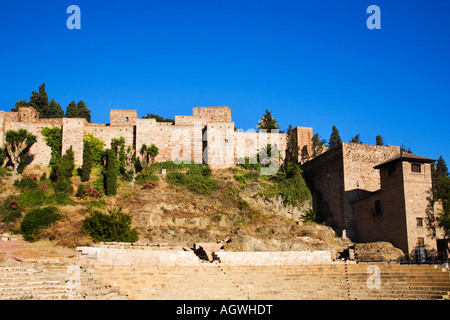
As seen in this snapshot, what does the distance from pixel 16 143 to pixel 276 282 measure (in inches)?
899

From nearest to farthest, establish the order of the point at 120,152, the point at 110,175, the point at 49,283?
the point at 49,283 → the point at 110,175 → the point at 120,152

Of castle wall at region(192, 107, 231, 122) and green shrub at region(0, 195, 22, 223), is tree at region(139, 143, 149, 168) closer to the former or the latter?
castle wall at region(192, 107, 231, 122)

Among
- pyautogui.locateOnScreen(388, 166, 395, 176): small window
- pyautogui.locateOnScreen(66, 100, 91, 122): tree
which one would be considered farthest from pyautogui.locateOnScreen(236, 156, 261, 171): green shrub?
pyautogui.locateOnScreen(66, 100, 91, 122): tree

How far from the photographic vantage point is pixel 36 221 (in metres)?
22.7

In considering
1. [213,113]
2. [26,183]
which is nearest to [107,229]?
[26,183]

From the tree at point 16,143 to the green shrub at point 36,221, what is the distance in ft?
28.6

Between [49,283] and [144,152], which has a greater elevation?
[144,152]

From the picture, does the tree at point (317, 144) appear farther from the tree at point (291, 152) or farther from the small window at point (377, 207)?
the small window at point (377, 207)

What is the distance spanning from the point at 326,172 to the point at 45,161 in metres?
20.7

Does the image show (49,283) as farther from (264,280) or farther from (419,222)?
(419,222)

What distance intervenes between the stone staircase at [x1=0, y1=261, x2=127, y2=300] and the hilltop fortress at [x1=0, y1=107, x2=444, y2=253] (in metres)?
16.3

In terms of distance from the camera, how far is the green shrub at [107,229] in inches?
842

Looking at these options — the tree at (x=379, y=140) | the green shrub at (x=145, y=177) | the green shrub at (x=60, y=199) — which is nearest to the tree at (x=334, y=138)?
the tree at (x=379, y=140)

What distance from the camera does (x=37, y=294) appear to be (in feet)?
40.7
